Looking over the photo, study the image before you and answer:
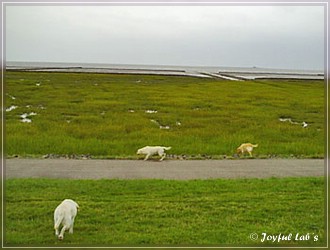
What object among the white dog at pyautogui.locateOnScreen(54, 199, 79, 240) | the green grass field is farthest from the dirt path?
the white dog at pyautogui.locateOnScreen(54, 199, 79, 240)

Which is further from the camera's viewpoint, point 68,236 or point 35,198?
point 35,198

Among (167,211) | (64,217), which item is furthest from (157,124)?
(64,217)

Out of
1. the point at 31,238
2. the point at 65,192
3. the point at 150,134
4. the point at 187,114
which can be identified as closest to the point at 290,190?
the point at 65,192

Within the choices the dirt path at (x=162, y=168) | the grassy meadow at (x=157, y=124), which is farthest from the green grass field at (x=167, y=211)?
the grassy meadow at (x=157, y=124)

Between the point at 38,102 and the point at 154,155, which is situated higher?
the point at 38,102

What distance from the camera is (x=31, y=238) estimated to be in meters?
4.02

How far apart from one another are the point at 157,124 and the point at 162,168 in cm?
790

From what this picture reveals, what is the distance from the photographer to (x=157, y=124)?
1606 centimetres

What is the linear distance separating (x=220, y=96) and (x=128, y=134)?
45.8ft

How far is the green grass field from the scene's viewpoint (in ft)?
13.3

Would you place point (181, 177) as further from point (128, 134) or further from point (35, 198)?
point (128, 134)

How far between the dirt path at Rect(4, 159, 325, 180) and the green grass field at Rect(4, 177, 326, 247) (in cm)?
73

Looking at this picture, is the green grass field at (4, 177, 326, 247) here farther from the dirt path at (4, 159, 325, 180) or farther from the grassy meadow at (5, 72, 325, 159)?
the grassy meadow at (5, 72, 325, 159)

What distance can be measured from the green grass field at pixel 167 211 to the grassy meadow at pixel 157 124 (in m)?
1.32
